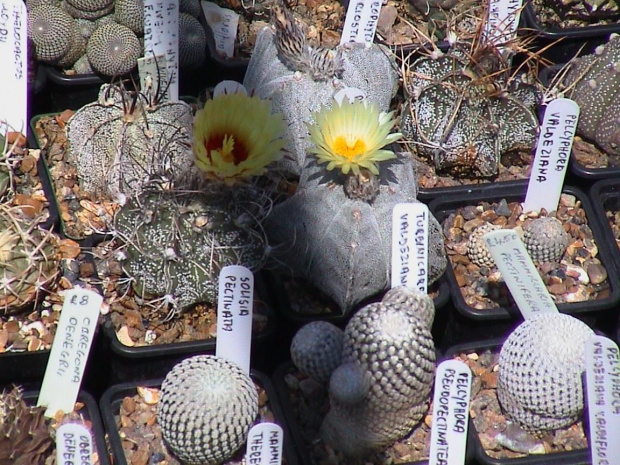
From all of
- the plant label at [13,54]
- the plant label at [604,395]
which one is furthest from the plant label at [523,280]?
the plant label at [13,54]

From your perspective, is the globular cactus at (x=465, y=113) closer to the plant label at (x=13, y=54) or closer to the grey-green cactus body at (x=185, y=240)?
the grey-green cactus body at (x=185, y=240)

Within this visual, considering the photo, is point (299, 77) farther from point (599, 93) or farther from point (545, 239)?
point (599, 93)

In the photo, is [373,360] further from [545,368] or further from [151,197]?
[151,197]

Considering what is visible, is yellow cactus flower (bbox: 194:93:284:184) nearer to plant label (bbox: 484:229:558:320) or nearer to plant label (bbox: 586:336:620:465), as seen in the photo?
plant label (bbox: 484:229:558:320)

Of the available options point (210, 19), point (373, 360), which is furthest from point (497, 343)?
point (210, 19)

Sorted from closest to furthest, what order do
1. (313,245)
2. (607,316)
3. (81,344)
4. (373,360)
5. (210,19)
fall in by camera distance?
(373,360)
(81,344)
(313,245)
(607,316)
(210,19)

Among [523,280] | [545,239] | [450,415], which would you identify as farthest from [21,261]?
[545,239]

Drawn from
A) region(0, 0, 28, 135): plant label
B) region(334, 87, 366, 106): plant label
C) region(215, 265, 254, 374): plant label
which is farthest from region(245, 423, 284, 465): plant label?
region(0, 0, 28, 135): plant label
